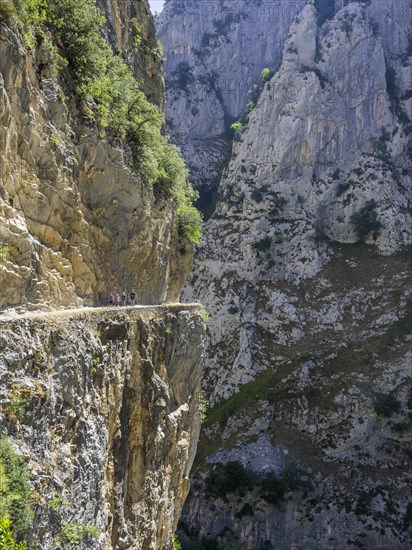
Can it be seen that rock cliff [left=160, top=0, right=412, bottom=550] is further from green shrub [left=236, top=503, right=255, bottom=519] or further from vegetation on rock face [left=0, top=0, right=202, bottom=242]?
vegetation on rock face [left=0, top=0, right=202, bottom=242]

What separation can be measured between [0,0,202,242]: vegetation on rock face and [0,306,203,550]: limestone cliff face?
22.7 feet

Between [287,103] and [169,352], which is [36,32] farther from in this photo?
[287,103]

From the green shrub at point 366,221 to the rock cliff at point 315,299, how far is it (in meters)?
0.24

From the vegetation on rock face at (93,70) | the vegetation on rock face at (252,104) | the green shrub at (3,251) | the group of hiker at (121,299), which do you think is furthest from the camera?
the vegetation on rock face at (252,104)

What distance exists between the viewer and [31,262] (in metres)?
11.1

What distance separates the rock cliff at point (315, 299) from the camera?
36.8 m

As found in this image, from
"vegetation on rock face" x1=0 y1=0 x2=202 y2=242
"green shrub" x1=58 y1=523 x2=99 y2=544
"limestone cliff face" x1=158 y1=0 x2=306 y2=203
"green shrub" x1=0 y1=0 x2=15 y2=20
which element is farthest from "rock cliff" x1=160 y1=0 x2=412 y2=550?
"green shrub" x1=0 y1=0 x2=15 y2=20

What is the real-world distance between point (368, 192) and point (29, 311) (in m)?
54.7

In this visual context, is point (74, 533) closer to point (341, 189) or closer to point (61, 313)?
point (61, 313)

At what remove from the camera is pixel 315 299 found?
170ft

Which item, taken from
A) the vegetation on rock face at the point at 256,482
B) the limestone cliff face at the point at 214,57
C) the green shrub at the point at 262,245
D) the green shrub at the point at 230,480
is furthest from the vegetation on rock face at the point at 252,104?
the vegetation on rock face at the point at 256,482

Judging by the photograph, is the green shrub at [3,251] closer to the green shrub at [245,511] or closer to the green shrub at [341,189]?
the green shrub at [245,511]

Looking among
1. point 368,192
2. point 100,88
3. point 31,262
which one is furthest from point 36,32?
point 368,192

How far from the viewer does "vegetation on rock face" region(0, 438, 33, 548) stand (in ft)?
21.3
